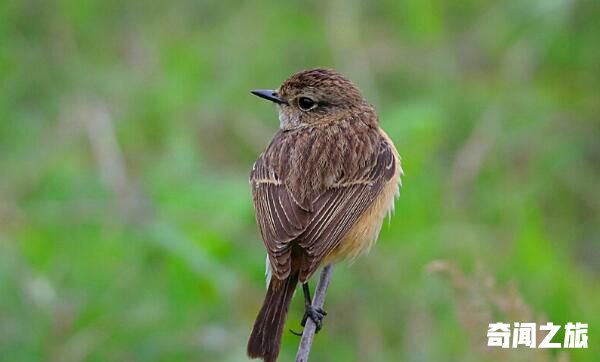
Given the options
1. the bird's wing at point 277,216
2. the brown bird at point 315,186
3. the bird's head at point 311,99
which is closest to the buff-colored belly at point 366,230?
the brown bird at point 315,186

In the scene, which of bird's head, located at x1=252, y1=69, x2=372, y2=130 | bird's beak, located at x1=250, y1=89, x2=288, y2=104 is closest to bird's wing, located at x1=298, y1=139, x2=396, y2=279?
bird's head, located at x1=252, y1=69, x2=372, y2=130

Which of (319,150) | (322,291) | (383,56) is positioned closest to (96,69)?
(383,56)

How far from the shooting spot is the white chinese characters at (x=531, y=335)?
19.6ft

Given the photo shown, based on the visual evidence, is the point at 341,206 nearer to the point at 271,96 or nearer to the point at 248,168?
the point at 271,96

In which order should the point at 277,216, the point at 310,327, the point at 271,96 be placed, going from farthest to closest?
the point at 271,96, the point at 277,216, the point at 310,327

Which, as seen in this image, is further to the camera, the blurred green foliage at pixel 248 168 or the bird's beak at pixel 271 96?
the blurred green foliage at pixel 248 168

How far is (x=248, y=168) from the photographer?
9.45 metres

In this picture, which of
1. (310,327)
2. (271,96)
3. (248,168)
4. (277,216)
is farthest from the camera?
(248,168)

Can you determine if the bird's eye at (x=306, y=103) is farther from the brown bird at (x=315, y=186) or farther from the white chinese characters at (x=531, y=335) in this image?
the white chinese characters at (x=531, y=335)

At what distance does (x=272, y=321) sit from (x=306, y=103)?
64.8 inches

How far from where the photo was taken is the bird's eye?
23.1 ft

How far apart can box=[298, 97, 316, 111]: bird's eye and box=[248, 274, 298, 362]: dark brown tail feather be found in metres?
1.34

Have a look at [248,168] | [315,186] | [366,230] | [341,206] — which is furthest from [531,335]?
[248,168]

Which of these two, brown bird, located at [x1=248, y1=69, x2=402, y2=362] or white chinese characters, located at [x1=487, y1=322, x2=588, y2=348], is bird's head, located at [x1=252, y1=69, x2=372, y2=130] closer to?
brown bird, located at [x1=248, y1=69, x2=402, y2=362]
